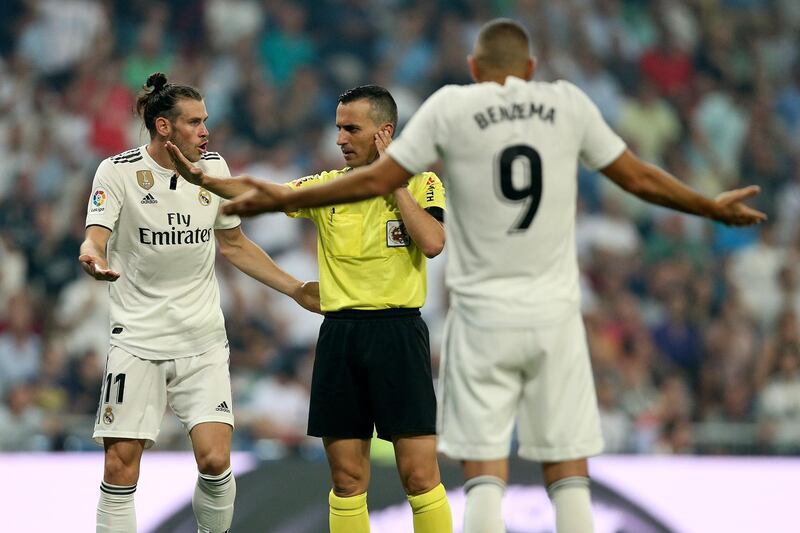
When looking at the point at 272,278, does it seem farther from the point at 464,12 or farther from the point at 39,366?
the point at 464,12

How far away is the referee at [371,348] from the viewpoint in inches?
229

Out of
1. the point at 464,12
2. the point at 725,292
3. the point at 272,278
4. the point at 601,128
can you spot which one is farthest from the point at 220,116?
the point at 601,128

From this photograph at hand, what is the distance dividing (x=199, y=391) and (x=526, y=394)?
184 cm

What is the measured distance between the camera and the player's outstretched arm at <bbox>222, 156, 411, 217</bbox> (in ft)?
15.5

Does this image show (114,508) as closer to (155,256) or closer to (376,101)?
(155,256)

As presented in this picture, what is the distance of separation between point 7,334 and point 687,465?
18.3 feet

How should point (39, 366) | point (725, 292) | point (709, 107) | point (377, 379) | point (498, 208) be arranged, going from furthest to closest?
point (709, 107) < point (725, 292) < point (39, 366) < point (377, 379) < point (498, 208)

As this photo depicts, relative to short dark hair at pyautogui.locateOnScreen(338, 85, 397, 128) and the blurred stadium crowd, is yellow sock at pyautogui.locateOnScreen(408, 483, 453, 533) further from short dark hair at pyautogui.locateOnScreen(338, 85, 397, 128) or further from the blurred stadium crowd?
the blurred stadium crowd

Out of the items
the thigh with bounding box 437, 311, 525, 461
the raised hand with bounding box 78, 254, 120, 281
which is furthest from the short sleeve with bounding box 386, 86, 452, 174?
the raised hand with bounding box 78, 254, 120, 281

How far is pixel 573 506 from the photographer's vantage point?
470cm

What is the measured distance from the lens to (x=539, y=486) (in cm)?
708

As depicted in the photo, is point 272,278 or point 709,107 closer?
point 272,278

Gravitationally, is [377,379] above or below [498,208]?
below

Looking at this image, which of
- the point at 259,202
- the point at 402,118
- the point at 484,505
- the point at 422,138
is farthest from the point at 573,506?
the point at 402,118
